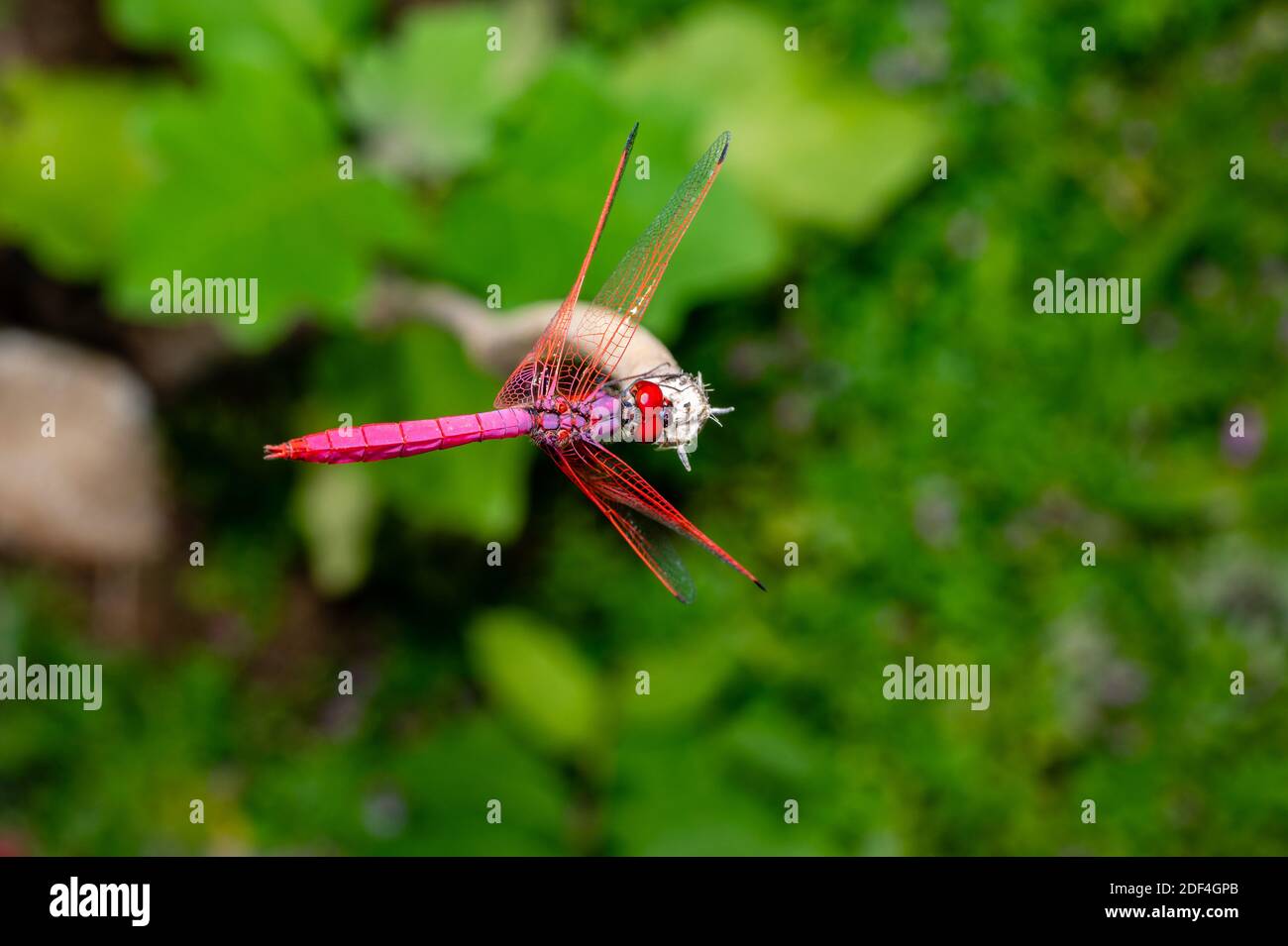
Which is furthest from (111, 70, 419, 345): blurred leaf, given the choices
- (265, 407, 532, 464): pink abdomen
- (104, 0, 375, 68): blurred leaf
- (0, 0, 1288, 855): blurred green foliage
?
(265, 407, 532, 464): pink abdomen

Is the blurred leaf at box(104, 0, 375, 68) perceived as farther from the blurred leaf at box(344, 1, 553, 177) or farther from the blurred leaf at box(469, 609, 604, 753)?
the blurred leaf at box(469, 609, 604, 753)

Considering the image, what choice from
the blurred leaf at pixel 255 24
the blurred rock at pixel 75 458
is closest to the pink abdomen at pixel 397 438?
the blurred leaf at pixel 255 24

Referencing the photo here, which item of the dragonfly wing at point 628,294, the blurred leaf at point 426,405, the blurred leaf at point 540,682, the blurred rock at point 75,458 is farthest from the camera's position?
the blurred rock at point 75,458

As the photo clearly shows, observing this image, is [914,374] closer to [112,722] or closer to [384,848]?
[384,848]

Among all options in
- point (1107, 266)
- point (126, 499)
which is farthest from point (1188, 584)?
point (126, 499)

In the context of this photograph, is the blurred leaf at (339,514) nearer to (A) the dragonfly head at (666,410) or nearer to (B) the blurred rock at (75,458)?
(B) the blurred rock at (75,458)

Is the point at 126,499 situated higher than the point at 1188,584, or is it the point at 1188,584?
the point at 126,499

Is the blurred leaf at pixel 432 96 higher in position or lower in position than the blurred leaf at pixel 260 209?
higher
